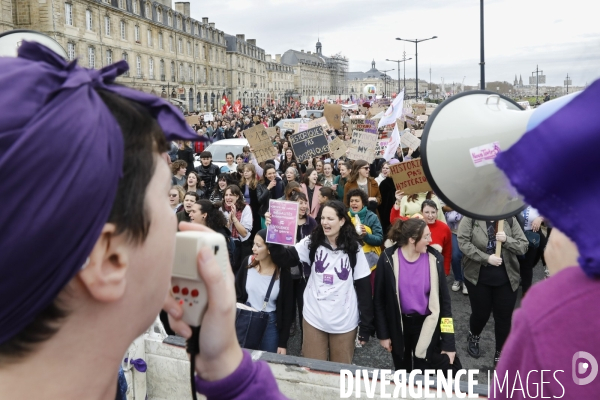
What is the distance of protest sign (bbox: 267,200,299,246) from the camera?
475 centimetres

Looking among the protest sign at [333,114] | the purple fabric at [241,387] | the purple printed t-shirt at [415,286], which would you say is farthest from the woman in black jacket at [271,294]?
the protest sign at [333,114]

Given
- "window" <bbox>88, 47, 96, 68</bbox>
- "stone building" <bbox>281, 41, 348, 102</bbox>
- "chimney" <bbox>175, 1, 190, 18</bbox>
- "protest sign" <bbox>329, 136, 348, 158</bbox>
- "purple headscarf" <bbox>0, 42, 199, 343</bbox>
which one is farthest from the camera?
"stone building" <bbox>281, 41, 348, 102</bbox>

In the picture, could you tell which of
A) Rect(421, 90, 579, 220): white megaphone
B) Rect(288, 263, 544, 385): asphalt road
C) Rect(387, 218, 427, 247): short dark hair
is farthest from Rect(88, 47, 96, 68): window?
Rect(421, 90, 579, 220): white megaphone

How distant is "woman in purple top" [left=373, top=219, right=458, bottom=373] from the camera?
4395 millimetres

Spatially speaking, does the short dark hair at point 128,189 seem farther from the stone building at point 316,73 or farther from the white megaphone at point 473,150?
the stone building at point 316,73

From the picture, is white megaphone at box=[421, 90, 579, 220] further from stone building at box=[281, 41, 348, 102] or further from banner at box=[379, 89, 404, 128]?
stone building at box=[281, 41, 348, 102]

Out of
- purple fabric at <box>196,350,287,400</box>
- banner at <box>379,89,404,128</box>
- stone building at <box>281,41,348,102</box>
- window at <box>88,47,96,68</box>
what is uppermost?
stone building at <box>281,41,348,102</box>

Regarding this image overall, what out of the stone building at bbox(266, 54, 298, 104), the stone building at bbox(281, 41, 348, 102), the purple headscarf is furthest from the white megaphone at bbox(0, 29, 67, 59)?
the stone building at bbox(281, 41, 348, 102)

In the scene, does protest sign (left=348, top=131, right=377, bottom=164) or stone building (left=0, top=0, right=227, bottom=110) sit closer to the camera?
protest sign (left=348, top=131, right=377, bottom=164)

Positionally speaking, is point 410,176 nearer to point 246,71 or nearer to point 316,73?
point 246,71

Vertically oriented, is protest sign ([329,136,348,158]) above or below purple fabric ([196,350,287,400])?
above

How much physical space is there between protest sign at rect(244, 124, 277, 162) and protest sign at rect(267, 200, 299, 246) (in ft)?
18.3

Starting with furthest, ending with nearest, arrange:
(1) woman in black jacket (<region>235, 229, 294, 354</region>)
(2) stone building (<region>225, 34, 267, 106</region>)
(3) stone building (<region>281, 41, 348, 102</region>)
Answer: (3) stone building (<region>281, 41, 348, 102</region>)
(2) stone building (<region>225, 34, 267, 106</region>)
(1) woman in black jacket (<region>235, 229, 294, 354</region>)

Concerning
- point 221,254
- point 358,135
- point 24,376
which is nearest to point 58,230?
point 24,376
